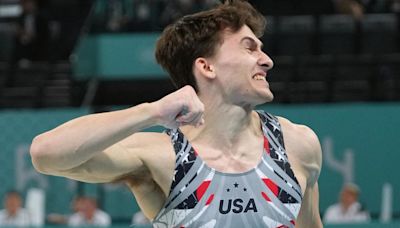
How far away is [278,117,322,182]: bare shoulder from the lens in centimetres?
410

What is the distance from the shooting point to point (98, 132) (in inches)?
137

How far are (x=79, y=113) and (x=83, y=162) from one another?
30.1 ft

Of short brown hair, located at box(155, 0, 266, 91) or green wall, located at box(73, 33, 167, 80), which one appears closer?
short brown hair, located at box(155, 0, 266, 91)

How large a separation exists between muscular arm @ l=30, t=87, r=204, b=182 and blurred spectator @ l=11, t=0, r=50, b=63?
12.2m

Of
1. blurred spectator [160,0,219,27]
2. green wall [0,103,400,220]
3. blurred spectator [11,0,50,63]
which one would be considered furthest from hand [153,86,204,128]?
blurred spectator [11,0,50,63]

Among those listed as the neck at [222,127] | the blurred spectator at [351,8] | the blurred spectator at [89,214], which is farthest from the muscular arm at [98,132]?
the blurred spectator at [351,8]

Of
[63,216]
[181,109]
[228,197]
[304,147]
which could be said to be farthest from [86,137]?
[63,216]

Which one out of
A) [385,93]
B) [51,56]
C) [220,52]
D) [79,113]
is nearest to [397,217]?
[385,93]

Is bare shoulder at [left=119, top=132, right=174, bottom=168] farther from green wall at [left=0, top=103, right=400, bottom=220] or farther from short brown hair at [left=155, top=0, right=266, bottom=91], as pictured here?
green wall at [left=0, top=103, right=400, bottom=220]

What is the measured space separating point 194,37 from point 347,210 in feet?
26.2

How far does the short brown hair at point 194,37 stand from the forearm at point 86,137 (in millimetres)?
600

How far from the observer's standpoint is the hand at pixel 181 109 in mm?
3375

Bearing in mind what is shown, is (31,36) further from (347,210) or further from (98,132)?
(98,132)

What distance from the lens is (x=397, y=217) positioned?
12492mm
